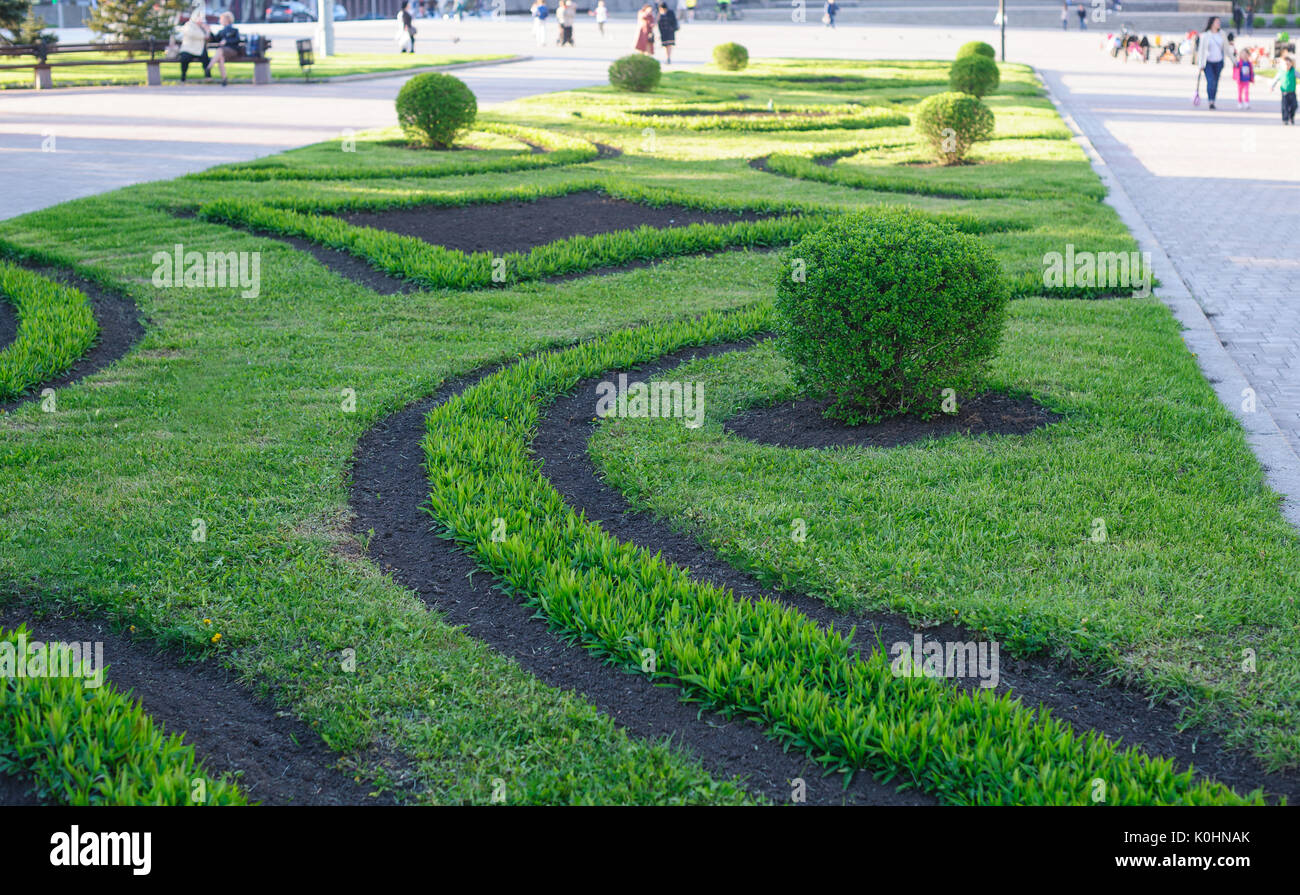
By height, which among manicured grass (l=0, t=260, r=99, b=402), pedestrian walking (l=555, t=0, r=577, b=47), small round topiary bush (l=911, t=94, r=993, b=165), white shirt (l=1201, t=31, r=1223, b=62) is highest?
pedestrian walking (l=555, t=0, r=577, b=47)

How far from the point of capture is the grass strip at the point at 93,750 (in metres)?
3.19

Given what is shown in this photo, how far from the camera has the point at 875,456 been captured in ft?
18.5

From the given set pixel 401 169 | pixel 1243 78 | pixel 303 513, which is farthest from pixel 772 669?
pixel 1243 78

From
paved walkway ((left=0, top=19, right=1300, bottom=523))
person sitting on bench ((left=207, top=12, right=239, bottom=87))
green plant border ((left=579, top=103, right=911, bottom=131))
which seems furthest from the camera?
person sitting on bench ((left=207, top=12, right=239, bottom=87))

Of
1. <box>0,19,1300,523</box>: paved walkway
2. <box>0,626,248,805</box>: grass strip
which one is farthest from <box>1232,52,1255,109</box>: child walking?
<box>0,626,248,805</box>: grass strip

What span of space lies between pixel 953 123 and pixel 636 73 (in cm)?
1111

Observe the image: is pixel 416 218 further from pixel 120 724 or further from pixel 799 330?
pixel 120 724

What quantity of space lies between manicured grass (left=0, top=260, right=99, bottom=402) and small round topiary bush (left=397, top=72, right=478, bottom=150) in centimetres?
752

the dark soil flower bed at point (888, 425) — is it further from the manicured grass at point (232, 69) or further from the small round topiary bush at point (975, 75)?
the manicured grass at point (232, 69)

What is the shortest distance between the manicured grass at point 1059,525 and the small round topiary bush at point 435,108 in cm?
1021

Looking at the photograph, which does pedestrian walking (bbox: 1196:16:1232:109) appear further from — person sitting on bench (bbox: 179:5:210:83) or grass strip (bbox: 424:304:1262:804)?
grass strip (bbox: 424:304:1262:804)

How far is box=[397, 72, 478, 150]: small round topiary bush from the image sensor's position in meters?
15.4
